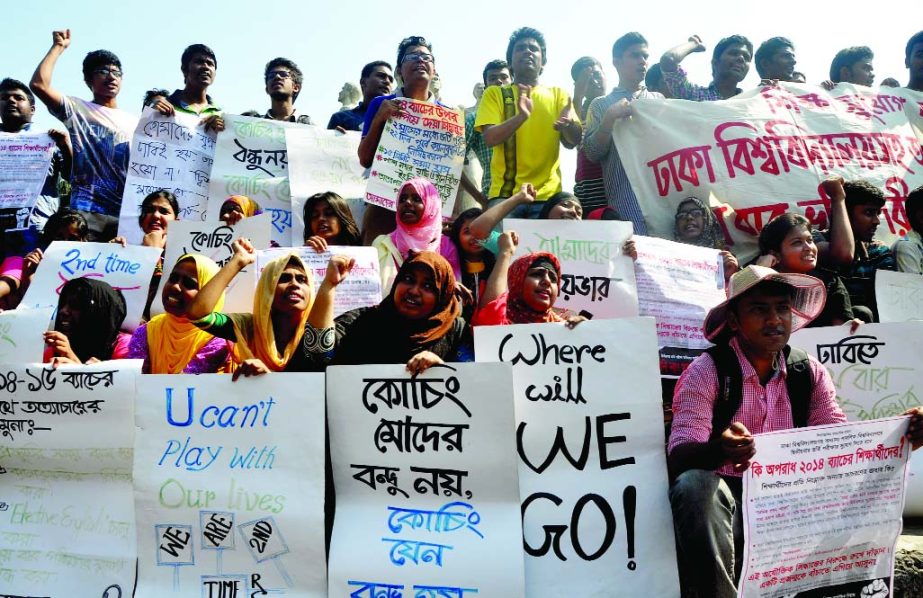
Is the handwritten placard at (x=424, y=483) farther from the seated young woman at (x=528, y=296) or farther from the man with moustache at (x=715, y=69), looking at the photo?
the man with moustache at (x=715, y=69)

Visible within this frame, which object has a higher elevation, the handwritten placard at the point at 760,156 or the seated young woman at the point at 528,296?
the handwritten placard at the point at 760,156

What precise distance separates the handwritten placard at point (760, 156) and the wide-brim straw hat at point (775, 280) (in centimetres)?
241

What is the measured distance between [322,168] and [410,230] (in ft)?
5.83

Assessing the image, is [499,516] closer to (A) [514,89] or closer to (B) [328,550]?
(B) [328,550]

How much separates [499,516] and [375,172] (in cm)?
362

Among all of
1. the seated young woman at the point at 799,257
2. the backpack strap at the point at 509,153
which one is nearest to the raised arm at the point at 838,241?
the seated young woman at the point at 799,257

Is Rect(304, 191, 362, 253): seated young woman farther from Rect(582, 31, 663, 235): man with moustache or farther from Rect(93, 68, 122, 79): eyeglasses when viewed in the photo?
Rect(93, 68, 122, 79): eyeglasses

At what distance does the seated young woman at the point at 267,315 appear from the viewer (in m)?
3.70

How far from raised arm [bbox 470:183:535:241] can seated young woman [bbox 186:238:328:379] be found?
5.96ft

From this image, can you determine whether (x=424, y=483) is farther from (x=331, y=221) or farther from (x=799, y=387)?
(x=331, y=221)

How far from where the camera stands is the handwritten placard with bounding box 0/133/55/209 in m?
6.30

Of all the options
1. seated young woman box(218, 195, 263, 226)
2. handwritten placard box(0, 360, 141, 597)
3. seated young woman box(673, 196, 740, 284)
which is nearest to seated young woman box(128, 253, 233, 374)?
handwritten placard box(0, 360, 141, 597)

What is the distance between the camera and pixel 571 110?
21.7 ft

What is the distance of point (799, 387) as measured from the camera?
3336 millimetres
